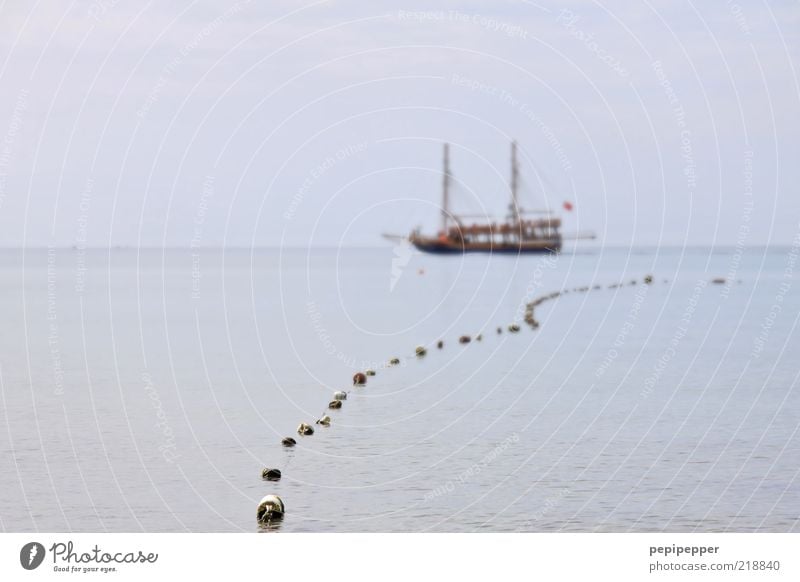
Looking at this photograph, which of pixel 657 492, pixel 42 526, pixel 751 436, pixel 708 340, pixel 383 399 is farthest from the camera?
pixel 708 340

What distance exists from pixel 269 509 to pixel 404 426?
13.4 metres

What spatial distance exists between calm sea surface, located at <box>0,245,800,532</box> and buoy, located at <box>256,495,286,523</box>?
0.35m

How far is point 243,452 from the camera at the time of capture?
37.6m

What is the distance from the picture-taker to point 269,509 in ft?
97.0

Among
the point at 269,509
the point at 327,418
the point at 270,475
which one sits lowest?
the point at 269,509

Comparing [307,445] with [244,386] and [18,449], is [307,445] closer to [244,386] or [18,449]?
[18,449]

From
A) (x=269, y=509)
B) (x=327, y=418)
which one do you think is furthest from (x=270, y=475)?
(x=327, y=418)

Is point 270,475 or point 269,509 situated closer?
point 269,509

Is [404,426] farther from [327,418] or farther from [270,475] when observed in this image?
[270,475]

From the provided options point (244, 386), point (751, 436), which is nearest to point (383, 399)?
point (244, 386)

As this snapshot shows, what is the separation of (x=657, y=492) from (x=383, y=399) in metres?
18.8

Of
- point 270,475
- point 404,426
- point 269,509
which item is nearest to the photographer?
point 269,509

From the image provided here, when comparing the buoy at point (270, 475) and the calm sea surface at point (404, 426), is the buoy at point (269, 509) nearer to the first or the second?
the calm sea surface at point (404, 426)
